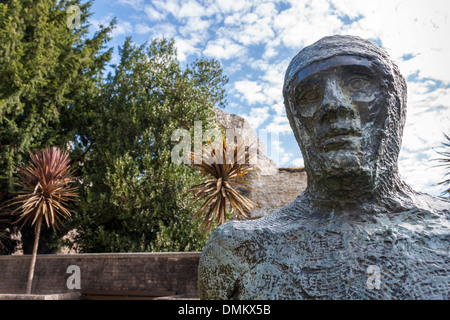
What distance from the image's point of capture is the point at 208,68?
15906 mm

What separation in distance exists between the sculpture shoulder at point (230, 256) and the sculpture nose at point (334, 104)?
0.65 meters

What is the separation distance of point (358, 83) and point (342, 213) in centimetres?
66

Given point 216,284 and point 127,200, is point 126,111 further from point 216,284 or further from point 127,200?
point 216,284

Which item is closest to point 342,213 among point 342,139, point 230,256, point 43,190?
point 342,139

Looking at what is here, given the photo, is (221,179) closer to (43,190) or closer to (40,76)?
(43,190)

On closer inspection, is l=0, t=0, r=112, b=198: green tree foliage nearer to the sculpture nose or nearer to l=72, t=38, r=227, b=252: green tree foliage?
l=72, t=38, r=227, b=252: green tree foliage

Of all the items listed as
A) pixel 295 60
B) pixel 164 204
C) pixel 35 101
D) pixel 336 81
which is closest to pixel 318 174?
pixel 336 81

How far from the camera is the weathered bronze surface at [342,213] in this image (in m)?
1.77

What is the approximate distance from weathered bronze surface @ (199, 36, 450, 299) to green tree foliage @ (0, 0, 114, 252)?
12.6 m

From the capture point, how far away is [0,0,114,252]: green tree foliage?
41.9 feet

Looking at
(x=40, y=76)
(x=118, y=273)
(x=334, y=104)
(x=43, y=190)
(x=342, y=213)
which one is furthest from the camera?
(x=40, y=76)

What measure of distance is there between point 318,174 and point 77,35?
16.5 meters

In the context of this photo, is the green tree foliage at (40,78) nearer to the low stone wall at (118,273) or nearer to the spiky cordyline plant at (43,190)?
the spiky cordyline plant at (43,190)

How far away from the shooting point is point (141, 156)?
13.8 metres
